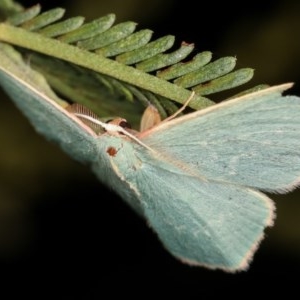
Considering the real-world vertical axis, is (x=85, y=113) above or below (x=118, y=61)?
below

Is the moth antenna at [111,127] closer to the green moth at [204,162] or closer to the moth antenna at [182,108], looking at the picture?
the green moth at [204,162]

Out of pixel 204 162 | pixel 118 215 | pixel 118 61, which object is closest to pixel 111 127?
pixel 118 61

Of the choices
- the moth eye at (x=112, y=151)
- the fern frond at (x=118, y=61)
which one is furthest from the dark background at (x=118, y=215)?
the moth eye at (x=112, y=151)

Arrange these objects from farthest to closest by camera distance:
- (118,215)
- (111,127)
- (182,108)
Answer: (118,215), (111,127), (182,108)

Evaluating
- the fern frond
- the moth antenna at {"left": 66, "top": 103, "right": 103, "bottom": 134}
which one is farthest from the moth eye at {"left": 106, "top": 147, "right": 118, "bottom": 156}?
the fern frond

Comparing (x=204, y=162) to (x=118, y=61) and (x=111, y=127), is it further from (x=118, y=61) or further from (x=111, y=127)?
(x=118, y=61)

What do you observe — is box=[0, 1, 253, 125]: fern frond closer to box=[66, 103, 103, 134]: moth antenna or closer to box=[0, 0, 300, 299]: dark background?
box=[66, 103, 103, 134]: moth antenna

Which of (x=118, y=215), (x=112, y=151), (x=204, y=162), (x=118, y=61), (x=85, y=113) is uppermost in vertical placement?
(x=118, y=61)
